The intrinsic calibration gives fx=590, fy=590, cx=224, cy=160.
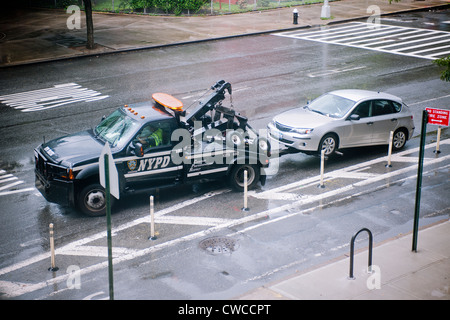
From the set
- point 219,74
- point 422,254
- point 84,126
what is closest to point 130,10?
point 219,74

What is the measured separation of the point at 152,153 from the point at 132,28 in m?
22.4

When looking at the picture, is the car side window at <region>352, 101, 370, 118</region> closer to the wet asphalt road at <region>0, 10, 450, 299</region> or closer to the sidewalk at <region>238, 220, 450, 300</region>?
the wet asphalt road at <region>0, 10, 450, 299</region>

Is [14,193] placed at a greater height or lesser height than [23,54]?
lesser

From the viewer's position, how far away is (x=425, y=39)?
3048 centimetres

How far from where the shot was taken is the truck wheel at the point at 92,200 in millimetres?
11633

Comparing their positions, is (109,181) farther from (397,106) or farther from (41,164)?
(397,106)

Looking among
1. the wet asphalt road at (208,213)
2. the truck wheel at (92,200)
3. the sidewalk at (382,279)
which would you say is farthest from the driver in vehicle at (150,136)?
the sidewalk at (382,279)

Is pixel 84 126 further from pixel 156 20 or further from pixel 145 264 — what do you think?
pixel 156 20

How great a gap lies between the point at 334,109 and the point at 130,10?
26187 millimetres

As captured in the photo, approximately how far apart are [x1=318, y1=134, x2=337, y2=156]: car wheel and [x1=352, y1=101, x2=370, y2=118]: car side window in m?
0.98

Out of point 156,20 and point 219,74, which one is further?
point 156,20

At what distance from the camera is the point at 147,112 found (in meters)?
12.6

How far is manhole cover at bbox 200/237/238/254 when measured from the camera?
1069 cm

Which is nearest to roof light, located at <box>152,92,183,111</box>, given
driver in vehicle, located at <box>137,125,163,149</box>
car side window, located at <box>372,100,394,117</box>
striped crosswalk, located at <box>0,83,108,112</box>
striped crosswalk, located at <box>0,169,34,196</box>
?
driver in vehicle, located at <box>137,125,163,149</box>
